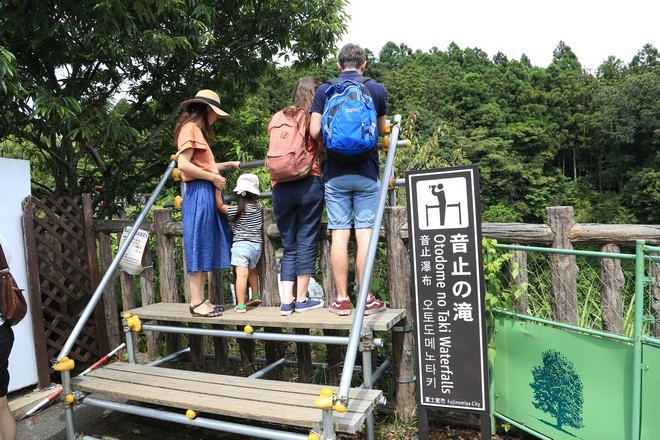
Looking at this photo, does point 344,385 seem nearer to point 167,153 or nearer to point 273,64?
point 167,153

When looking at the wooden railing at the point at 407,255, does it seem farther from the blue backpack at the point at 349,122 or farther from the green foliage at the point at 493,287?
the blue backpack at the point at 349,122

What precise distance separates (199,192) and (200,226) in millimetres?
233

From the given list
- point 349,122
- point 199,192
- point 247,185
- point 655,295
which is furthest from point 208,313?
point 655,295

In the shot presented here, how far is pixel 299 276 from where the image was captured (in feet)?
9.93

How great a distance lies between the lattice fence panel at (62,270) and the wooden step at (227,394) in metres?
1.13

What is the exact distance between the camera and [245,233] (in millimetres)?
3348

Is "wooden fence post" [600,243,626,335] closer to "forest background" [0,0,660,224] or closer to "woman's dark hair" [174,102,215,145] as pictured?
"woman's dark hair" [174,102,215,145]

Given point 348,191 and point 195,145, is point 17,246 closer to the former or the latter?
point 195,145

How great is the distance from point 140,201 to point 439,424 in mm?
5355

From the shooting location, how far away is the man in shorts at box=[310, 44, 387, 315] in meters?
2.80

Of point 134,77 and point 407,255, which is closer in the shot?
point 407,255

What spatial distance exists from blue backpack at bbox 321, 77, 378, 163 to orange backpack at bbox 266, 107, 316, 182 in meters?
0.22

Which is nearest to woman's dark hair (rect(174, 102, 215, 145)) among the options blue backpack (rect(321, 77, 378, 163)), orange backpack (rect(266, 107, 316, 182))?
orange backpack (rect(266, 107, 316, 182))

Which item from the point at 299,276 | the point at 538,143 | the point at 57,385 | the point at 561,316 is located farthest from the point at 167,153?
the point at 538,143
